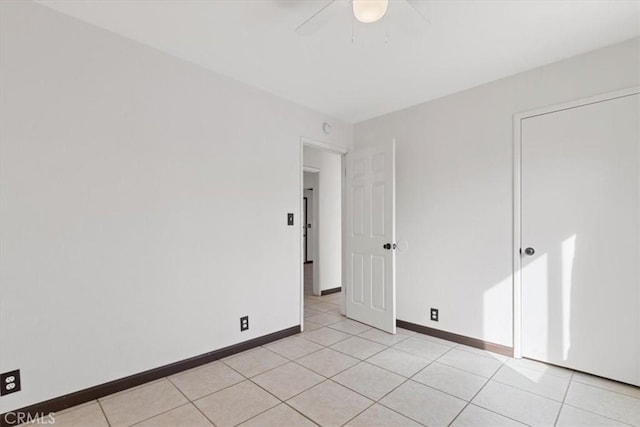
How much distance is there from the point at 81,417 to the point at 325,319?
245 cm

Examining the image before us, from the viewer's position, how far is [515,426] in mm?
1716

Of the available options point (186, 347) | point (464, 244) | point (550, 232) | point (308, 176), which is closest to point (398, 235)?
point (464, 244)

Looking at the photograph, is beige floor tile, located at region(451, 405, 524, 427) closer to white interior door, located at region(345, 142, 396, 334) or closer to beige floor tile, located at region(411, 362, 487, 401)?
beige floor tile, located at region(411, 362, 487, 401)

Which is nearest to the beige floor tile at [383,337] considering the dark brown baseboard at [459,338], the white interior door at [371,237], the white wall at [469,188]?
the white interior door at [371,237]

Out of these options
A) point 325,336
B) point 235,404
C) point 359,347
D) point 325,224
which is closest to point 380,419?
point 235,404

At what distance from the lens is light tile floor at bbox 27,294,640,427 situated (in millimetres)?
1786

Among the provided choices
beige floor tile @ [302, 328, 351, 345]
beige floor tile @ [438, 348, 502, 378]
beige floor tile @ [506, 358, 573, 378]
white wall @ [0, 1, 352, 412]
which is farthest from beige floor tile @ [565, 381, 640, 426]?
white wall @ [0, 1, 352, 412]

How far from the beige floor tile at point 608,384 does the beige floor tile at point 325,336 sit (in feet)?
6.23

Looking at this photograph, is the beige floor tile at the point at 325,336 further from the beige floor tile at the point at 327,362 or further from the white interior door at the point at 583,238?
the white interior door at the point at 583,238

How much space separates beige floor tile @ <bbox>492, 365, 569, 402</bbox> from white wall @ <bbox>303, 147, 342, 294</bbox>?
116 inches

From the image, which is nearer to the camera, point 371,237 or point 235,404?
point 235,404

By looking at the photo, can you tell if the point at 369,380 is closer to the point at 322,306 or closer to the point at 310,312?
the point at 310,312

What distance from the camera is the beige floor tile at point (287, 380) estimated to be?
2.09 meters

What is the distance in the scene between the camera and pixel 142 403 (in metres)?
1.95
